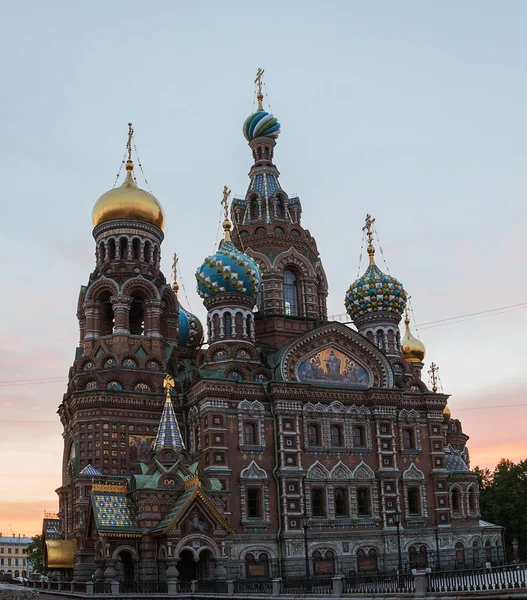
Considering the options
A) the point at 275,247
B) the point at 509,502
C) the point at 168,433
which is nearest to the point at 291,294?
the point at 275,247

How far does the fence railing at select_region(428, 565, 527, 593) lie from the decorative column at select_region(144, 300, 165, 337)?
20836mm

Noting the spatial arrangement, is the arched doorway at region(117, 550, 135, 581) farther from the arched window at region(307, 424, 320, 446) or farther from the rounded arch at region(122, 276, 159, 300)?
the rounded arch at region(122, 276, 159, 300)

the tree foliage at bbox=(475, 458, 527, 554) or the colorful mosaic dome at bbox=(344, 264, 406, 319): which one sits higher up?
the colorful mosaic dome at bbox=(344, 264, 406, 319)

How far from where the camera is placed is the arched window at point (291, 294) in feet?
131

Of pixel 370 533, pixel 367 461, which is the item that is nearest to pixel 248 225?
pixel 367 461

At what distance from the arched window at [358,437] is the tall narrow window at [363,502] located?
6.27ft

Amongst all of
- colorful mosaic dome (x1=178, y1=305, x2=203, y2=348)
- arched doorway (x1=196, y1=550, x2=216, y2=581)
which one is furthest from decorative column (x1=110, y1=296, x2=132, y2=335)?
arched doorway (x1=196, y1=550, x2=216, y2=581)

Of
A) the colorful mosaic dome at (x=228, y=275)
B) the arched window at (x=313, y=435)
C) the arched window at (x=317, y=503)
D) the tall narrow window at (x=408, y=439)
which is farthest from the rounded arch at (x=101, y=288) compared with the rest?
the tall narrow window at (x=408, y=439)

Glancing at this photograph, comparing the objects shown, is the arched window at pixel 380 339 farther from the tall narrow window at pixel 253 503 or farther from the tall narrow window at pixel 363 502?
the tall narrow window at pixel 253 503

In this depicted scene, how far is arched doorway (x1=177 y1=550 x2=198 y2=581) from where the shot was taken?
93.7 feet

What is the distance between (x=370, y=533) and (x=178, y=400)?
9992mm

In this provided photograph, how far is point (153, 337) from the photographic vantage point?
118ft

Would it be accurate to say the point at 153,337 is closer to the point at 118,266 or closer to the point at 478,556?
the point at 118,266

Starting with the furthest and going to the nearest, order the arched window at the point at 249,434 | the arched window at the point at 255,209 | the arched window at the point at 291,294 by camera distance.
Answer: the arched window at the point at 255,209
the arched window at the point at 291,294
the arched window at the point at 249,434
